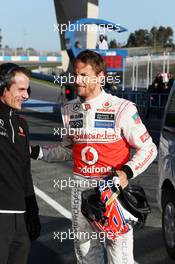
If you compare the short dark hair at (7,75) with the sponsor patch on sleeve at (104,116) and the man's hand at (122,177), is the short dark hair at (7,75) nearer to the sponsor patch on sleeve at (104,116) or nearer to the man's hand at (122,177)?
the sponsor patch on sleeve at (104,116)

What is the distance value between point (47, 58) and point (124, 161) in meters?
60.1

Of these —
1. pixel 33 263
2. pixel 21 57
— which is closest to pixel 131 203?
pixel 33 263

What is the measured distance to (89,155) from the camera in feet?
11.3

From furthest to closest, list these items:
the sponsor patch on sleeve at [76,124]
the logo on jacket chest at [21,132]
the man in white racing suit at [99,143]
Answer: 1. the sponsor patch on sleeve at [76,124]
2. the man in white racing suit at [99,143]
3. the logo on jacket chest at [21,132]

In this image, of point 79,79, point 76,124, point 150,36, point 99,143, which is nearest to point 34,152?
point 76,124

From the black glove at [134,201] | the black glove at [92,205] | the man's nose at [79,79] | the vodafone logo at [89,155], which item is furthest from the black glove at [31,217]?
the man's nose at [79,79]

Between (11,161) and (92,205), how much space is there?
1.90ft

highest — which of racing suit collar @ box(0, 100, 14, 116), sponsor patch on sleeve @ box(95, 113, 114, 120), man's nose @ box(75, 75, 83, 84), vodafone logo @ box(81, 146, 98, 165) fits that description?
man's nose @ box(75, 75, 83, 84)

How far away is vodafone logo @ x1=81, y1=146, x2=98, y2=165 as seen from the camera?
344 cm

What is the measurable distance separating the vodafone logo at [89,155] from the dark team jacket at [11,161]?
43 cm

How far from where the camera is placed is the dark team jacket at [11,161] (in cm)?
304

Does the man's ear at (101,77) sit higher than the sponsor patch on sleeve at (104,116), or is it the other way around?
the man's ear at (101,77)

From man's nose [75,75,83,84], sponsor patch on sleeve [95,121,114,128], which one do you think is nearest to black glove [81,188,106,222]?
sponsor patch on sleeve [95,121,114,128]

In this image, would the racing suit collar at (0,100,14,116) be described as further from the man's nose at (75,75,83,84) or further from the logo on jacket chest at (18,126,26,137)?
the man's nose at (75,75,83,84)
